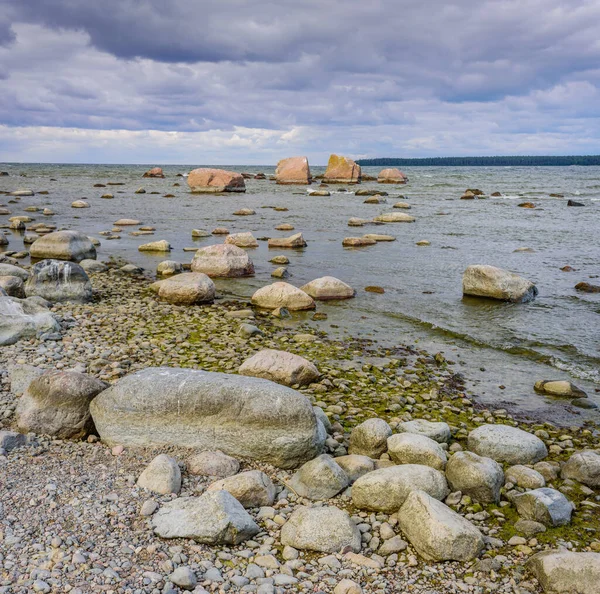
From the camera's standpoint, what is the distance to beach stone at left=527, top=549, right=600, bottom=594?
13.0 feet

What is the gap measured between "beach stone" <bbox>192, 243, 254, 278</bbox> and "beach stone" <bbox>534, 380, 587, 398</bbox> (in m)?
9.10

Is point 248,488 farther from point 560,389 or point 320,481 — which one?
point 560,389

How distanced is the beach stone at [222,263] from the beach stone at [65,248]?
12.5 feet

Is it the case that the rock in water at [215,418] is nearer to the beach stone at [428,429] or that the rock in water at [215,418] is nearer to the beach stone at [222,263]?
the beach stone at [428,429]

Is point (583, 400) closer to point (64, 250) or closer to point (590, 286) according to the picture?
point (590, 286)

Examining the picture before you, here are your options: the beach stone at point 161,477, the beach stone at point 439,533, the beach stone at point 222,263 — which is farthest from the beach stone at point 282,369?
→ the beach stone at point 222,263

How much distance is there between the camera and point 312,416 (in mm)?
5727

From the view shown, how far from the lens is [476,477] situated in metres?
5.30

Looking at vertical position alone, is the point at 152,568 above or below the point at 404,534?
above

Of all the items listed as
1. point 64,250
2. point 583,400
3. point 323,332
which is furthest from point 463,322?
point 64,250

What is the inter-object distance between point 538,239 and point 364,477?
67.6 ft

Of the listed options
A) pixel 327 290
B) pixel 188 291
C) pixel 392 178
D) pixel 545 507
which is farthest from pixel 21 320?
pixel 392 178

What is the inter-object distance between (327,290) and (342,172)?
5668 cm

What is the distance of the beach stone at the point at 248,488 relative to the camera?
16.1ft
